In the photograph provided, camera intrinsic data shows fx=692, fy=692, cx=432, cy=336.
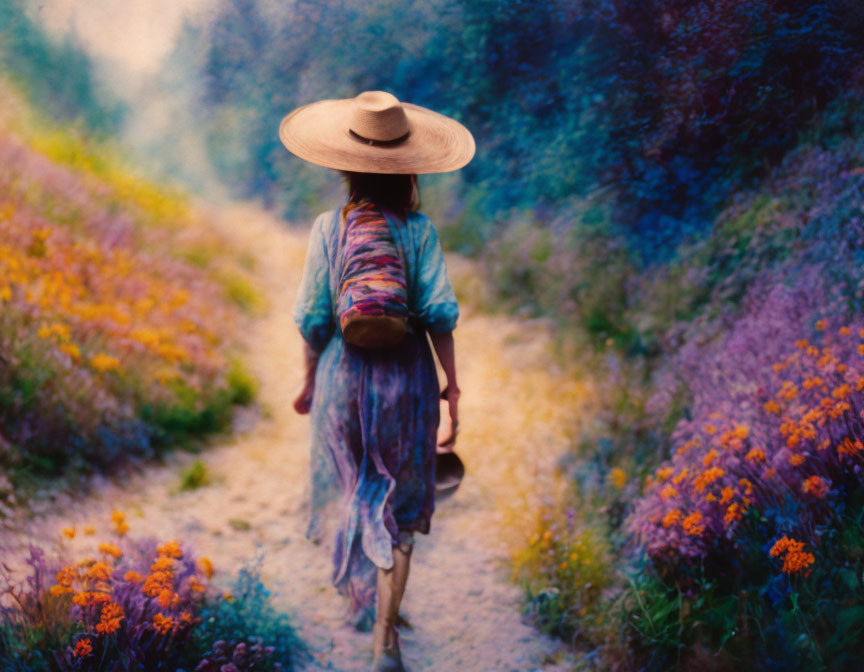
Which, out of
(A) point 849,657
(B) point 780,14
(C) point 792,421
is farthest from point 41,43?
(A) point 849,657

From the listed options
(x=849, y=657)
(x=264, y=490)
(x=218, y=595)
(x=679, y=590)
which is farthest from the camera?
(x=264, y=490)

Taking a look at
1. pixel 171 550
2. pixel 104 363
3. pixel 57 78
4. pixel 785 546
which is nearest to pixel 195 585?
pixel 171 550

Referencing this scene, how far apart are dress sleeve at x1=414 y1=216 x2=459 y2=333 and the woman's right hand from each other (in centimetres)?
36

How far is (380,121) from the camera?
2898 millimetres

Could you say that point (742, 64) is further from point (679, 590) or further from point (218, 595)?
point (218, 595)

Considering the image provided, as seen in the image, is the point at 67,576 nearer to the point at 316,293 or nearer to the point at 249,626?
the point at 249,626

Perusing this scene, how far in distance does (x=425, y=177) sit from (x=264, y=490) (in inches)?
158

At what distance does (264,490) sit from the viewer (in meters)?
4.88

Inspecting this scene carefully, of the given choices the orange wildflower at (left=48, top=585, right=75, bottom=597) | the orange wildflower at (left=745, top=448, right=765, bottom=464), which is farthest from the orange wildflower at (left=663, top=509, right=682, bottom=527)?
the orange wildflower at (left=48, top=585, right=75, bottom=597)

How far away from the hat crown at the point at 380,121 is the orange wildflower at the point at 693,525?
6.86ft

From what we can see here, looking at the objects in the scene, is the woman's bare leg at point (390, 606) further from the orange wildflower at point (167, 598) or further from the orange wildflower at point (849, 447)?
the orange wildflower at point (849, 447)

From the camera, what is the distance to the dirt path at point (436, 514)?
11.6 feet

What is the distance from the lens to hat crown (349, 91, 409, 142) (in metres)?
2.90

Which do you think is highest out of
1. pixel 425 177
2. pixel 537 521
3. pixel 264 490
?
pixel 425 177
